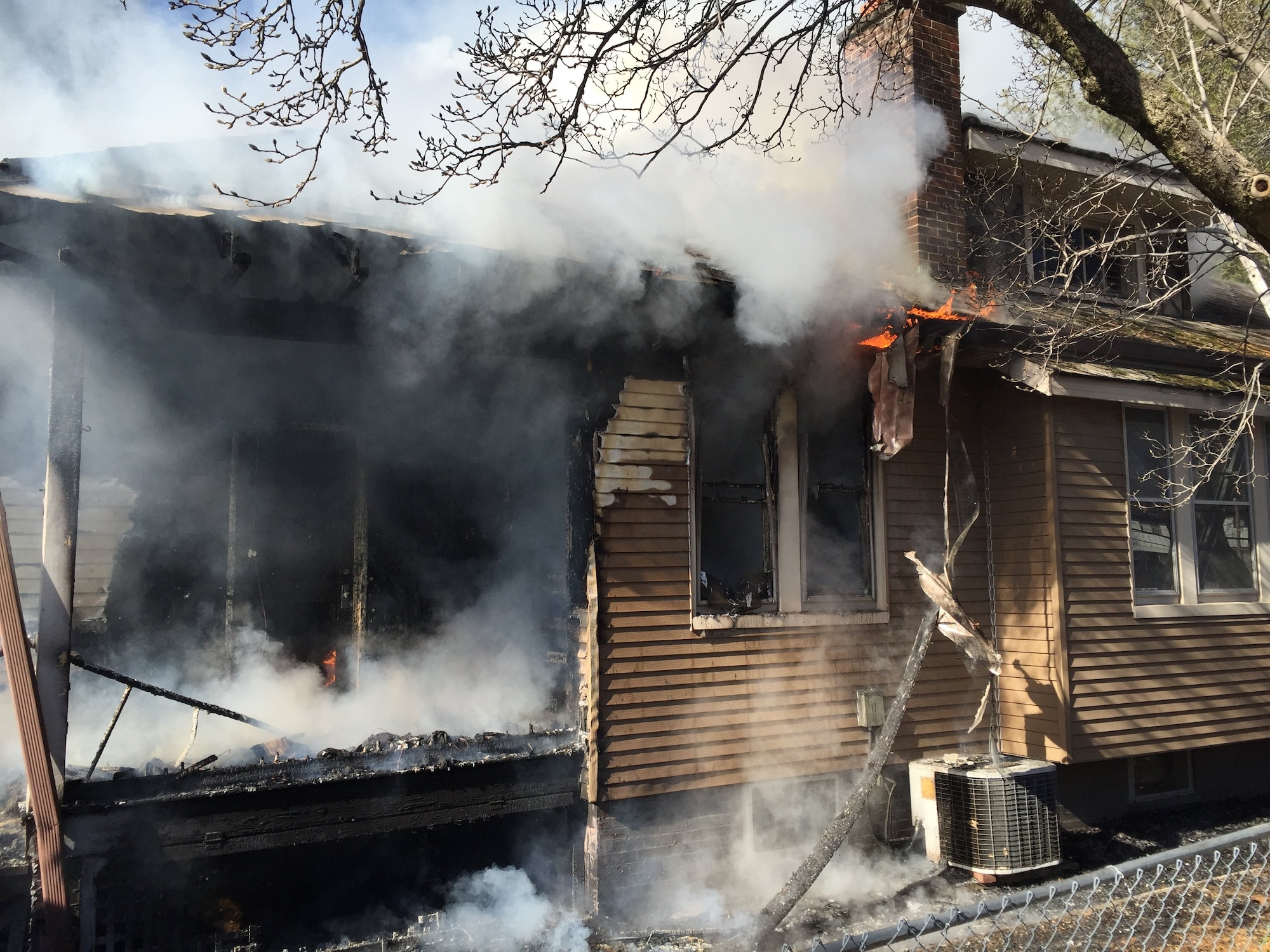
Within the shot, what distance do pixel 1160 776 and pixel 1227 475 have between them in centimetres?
317

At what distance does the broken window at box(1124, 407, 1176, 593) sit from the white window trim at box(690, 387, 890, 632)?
260 centimetres

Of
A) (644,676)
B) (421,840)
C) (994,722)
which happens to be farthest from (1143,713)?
(421,840)

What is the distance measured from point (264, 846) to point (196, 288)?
11.3ft

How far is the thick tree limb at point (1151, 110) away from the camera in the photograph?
3.78m

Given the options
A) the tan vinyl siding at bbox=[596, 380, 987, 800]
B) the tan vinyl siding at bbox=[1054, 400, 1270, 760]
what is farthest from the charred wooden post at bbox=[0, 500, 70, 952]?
the tan vinyl siding at bbox=[1054, 400, 1270, 760]

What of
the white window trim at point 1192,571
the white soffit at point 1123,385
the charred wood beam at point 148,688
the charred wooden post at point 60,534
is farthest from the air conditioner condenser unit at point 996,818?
the charred wooden post at point 60,534

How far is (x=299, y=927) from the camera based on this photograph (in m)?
5.77

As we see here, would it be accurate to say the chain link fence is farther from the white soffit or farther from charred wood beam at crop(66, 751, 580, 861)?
the white soffit

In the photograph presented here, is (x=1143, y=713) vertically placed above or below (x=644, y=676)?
below

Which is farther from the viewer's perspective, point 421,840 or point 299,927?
point 421,840

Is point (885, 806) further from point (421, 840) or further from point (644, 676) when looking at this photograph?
point (421, 840)

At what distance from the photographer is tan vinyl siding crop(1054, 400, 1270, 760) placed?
25.3 feet

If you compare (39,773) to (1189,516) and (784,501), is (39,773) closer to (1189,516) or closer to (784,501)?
(784,501)

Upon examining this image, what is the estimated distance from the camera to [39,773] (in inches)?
182
